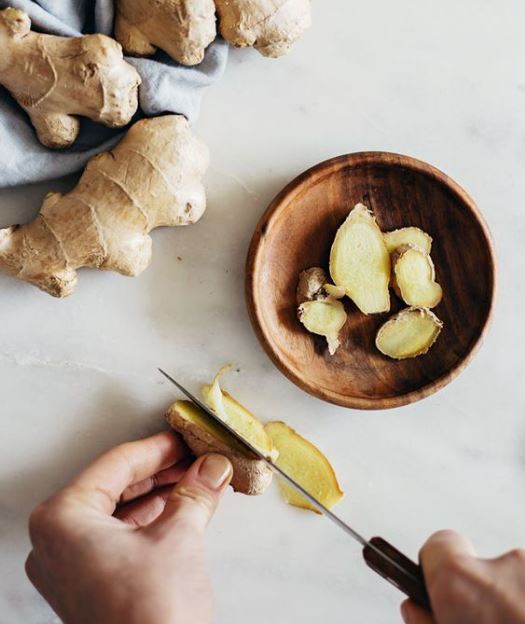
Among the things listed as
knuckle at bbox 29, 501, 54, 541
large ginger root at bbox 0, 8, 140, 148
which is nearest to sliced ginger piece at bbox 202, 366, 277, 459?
knuckle at bbox 29, 501, 54, 541

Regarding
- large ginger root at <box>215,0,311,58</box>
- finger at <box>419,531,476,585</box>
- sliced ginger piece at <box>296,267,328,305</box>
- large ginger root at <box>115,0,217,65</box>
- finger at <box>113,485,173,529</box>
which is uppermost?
large ginger root at <box>215,0,311,58</box>

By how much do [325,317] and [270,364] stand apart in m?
0.12

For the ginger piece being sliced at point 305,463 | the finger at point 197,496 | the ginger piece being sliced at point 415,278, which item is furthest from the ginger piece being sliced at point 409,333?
the finger at point 197,496

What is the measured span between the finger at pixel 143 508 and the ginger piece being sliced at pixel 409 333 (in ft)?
1.27

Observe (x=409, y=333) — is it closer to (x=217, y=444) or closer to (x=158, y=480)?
(x=217, y=444)

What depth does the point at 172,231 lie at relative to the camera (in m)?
1.08

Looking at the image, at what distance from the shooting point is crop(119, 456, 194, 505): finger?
1.09 metres

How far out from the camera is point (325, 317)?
1.07 meters

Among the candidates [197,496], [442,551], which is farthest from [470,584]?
[197,496]

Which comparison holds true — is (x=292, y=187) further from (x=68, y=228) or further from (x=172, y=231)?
(x=68, y=228)

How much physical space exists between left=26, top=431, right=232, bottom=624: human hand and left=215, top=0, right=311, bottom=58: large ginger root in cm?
56

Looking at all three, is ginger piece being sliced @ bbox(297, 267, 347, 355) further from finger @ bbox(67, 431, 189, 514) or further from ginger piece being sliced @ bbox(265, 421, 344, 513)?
finger @ bbox(67, 431, 189, 514)

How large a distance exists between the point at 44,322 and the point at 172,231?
0.23 m

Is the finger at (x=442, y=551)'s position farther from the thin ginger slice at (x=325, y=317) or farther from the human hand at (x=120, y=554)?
the thin ginger slice at (x=325, y=317)
